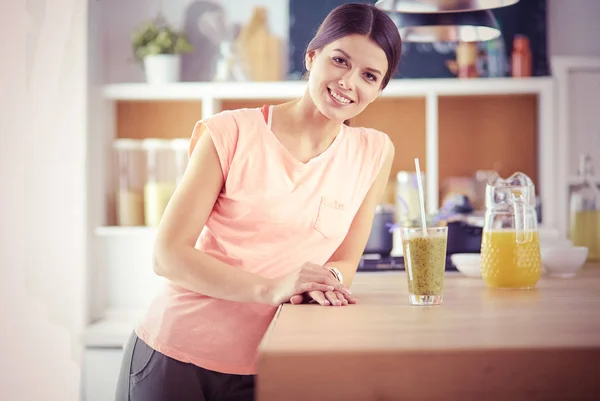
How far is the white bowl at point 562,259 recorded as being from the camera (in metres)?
1.67

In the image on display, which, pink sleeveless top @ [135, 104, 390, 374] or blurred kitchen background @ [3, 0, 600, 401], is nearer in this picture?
pink sleeveless top @ [135, 104, 390, 374]

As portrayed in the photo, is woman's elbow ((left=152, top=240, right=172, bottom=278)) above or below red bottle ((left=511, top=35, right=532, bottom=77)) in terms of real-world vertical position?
below

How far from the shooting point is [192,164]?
139cm

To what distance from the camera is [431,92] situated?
3.29 meters

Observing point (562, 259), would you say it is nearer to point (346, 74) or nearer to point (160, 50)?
point (346, 74)

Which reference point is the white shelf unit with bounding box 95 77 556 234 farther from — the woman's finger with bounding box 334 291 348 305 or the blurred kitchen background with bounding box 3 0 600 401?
the woman's finger with bounding box 334 291 348 305

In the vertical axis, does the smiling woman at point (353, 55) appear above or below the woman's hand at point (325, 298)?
above

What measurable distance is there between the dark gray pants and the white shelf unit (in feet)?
6.56

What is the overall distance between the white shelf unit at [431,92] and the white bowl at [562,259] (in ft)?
5.26

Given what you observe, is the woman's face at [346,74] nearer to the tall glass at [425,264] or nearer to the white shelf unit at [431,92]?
the tall glass at [425,264]

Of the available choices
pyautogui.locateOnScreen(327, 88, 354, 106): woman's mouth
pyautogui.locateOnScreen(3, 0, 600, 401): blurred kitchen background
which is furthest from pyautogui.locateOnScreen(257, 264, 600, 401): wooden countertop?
pyautogui.locateOnScreen(3, 0, 600, 401): blurred kitchen background

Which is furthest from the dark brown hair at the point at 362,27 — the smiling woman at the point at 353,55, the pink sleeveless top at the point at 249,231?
the pink sleeveless top at the point at 249,231

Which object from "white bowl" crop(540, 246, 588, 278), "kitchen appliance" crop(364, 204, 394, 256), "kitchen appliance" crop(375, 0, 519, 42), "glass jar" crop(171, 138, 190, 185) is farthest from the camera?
"glass jar" crop(171, 138, 190, 185)

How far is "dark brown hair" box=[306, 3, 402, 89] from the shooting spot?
1448mm
